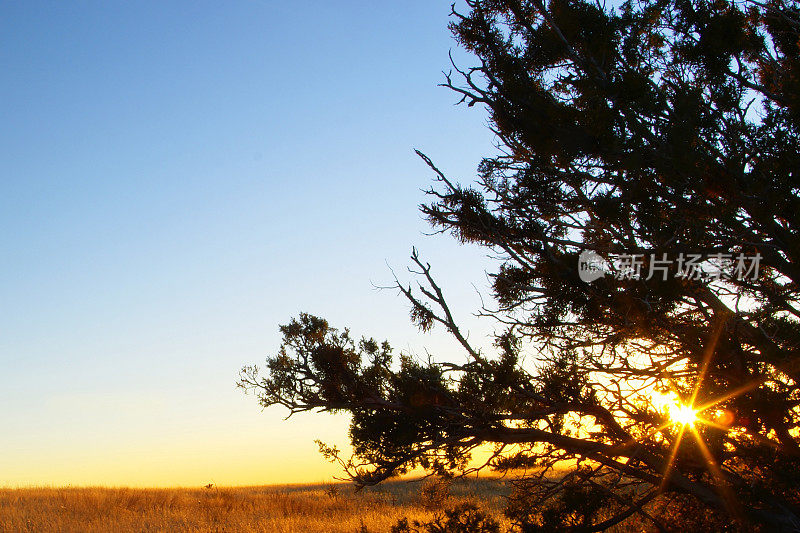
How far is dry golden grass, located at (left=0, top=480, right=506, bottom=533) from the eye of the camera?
14219mm

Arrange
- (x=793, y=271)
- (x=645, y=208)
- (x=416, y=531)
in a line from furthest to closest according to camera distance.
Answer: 1. (x=416, y=531)
2. (x=645, y=208)
3. (x=793, y=271)

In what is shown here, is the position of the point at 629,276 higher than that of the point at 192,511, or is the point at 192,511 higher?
the point at 629,276

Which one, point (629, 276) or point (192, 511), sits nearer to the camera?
point (629, 276)

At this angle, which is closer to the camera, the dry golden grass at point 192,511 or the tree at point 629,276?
the tree at point 629,276

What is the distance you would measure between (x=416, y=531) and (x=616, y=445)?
3.14 metres

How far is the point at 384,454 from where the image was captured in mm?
8570

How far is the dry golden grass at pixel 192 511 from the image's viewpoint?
14.2m

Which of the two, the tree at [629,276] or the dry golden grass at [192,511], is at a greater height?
the tree at [629,276]

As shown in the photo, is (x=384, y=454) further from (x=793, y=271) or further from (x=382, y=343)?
(x=793, y=271)

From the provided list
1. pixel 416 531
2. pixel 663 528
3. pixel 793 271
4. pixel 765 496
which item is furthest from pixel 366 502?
pixel 793 271

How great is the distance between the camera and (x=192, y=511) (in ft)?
56.1

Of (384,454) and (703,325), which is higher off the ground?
(703,325)

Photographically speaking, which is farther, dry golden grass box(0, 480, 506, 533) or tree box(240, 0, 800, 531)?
dry golden grass box(0, 480, 506, 533)

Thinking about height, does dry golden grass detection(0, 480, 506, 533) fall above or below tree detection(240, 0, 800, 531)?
below
